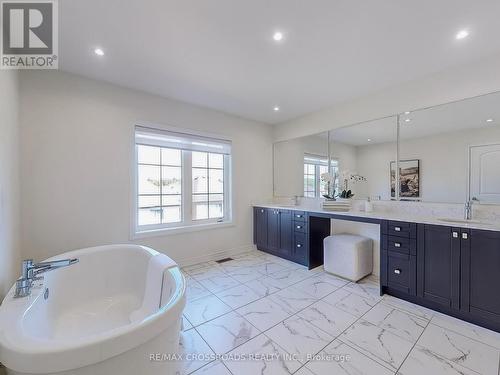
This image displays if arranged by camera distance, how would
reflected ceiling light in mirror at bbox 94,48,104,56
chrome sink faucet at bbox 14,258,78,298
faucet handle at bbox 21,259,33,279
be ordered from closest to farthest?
chrome sink faucet at bbox 14,258,78,298, faucet handle at bbox 21,259,33,279, reflected ceiling light in mirror at bbox 94,48,104,56

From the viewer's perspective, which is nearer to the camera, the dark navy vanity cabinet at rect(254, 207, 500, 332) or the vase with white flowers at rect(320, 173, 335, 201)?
the dark navy vanity cabinet at rect(254, 207, 500, 332)

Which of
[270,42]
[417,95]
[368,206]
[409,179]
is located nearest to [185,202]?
[270,42]

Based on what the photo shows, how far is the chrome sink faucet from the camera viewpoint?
4.28 feet

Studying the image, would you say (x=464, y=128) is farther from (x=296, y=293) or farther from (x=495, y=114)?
(x=296, y=293)

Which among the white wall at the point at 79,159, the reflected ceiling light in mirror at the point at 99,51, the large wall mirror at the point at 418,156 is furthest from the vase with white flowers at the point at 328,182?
the reflected ceiling light in mirror at the point at 99,51

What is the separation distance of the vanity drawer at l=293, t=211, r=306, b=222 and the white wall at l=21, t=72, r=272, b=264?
1696 millimetres

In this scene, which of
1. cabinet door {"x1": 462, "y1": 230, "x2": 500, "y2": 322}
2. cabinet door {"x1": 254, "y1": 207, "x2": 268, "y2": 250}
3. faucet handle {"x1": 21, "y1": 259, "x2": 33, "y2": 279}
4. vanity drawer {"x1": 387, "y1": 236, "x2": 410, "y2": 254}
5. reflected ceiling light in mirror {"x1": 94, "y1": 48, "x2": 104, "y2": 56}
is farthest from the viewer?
cabinet door {"x1": 254, "y1": 207, "x2": 268, "y2": 250}

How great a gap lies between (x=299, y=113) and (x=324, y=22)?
2039 mm

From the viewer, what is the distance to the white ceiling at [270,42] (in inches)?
60.1

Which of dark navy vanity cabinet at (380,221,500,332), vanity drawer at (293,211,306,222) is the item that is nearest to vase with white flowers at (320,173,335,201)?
vanity drawer at (293,211,306,222)

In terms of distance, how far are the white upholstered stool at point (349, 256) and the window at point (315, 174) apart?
859 mm

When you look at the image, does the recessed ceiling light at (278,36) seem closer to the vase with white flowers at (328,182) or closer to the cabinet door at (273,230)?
the vase with white flowers at (328,182)

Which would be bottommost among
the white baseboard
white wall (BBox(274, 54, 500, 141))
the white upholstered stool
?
the white baseboard

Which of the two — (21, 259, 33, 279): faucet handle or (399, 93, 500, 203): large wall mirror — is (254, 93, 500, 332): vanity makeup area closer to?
(399, 93, 500, 203): large wall mirror
